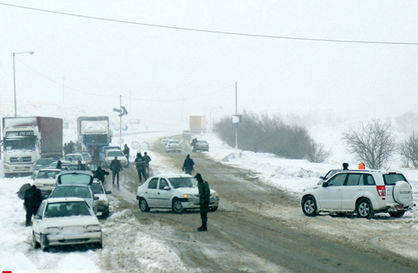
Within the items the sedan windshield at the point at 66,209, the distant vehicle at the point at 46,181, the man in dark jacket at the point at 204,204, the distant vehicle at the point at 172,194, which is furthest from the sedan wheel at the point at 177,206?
the distant vehicle at the point at 46,181

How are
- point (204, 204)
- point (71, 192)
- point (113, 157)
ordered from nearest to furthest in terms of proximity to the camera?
point (204, 204), point (71, 192), point (113, 157)

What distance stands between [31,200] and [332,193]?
1012cm

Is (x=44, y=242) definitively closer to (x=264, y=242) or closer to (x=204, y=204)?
(x=204, y=204)

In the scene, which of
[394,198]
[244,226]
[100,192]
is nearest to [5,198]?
[100,192]

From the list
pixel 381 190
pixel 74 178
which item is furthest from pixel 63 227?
pixel 381 190

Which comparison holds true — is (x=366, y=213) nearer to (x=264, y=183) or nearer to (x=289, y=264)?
(x=289, y=264)

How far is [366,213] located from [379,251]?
5.89 m

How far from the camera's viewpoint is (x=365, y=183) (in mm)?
18422

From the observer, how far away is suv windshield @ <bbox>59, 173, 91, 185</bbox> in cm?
2223

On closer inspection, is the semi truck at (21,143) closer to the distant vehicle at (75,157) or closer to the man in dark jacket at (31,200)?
the distant vehicle at (75,157)

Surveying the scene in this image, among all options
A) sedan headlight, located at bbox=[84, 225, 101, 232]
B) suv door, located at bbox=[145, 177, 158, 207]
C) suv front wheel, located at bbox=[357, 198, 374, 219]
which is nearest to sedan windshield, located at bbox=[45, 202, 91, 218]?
sedan headlight, located at bbox=[84, 225, 101, 232]

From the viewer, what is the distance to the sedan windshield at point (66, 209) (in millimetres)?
14305

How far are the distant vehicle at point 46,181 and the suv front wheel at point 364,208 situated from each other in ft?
46.4

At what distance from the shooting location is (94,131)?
4875 centimetres
